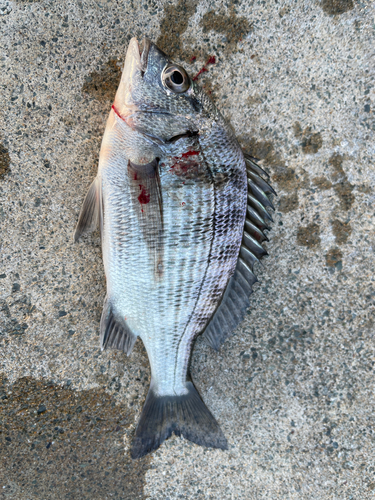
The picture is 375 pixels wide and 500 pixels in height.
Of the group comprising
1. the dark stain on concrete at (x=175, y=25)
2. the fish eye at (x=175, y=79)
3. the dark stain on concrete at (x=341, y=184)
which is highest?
the dark stain on concrete at (x=175, y=25)

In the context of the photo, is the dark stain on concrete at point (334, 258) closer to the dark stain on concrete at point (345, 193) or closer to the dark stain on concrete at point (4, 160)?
the dark stain on concrete at point (345, 193)

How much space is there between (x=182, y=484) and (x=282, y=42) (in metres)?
2.44

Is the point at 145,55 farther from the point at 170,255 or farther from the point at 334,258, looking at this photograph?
the point at 334,258

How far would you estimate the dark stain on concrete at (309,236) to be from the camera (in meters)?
1.63

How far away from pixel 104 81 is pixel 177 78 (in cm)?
53

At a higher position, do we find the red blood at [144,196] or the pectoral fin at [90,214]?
the red blood at [144,196]

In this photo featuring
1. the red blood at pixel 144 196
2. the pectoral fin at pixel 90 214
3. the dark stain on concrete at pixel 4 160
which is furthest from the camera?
the dark stain on concrete at pixel 4 160

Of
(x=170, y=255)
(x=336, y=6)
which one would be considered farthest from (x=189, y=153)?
(x=336, y=6)

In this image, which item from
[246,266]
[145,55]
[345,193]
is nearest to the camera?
[145,55]

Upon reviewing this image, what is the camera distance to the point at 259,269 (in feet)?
5.40

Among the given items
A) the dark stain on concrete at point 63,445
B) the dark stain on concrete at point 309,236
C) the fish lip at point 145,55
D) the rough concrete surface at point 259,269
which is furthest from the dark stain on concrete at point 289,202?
the dark stain on concrete at point 63,445

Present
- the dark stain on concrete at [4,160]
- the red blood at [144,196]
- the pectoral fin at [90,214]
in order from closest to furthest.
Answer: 1. the red blood at [144,196]
2. the pectoral fin at [90,214]
3. the dark stain on concrete at [4,160]

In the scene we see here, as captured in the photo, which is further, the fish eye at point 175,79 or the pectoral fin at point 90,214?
the pectoral fin at point 90,214

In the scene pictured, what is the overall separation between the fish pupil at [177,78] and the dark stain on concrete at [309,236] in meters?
0.95
